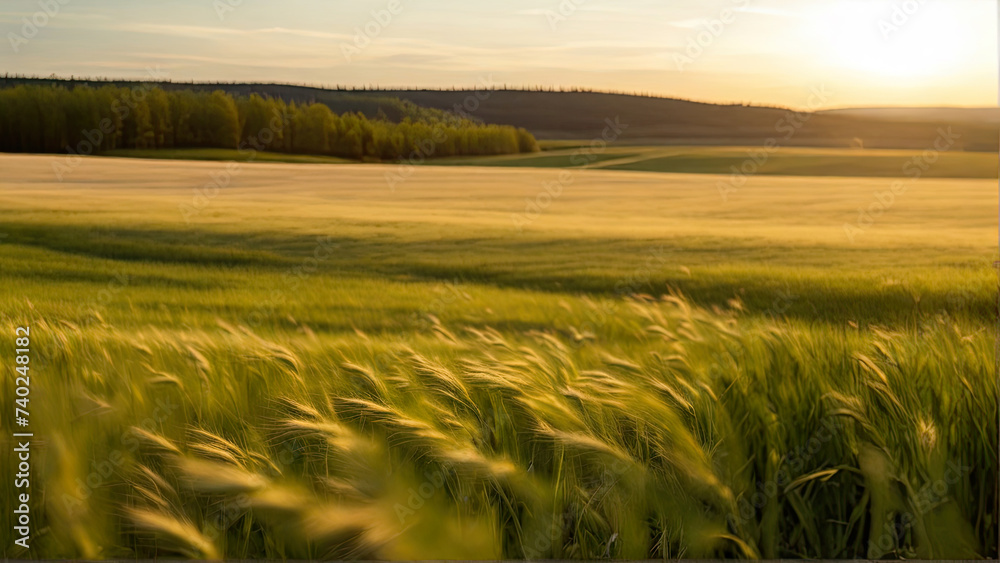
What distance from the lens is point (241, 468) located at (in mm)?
2078

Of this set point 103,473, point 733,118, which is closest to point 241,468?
point 103,473

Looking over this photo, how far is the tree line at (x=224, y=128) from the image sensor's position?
3242 mm

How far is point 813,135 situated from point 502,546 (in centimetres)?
245

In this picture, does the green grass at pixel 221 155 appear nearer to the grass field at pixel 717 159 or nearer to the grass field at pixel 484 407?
the grass field at pixel 717 159

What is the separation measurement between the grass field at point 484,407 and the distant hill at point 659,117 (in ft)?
2.03

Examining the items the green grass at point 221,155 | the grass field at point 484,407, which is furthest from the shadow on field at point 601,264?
the green grass at point 221,155

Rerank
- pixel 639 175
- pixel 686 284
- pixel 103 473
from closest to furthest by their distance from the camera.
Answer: pixel 103 473 → pixel 686 284 → pixel 639 175

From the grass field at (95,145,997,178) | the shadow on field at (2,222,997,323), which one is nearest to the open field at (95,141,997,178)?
the grass field at (95,145,997,178)

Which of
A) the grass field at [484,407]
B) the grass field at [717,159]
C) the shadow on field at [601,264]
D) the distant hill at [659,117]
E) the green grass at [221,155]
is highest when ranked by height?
the distant hill at [659,117]

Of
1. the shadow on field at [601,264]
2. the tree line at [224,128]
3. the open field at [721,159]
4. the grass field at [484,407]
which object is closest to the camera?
the grass field at [484,407]

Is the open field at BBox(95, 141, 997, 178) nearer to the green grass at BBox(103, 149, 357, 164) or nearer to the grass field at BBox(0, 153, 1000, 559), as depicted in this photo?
the green grass at BBox(103, 149, 357, 164)

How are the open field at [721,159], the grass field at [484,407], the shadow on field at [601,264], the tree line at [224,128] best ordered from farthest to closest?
the open field at [721,159]
the tree line at [224,128]
the shadow on field at [601,264]
the grass field at [484,407]

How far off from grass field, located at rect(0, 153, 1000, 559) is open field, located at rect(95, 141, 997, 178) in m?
0.43

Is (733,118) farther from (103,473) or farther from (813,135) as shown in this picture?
(103,473)
